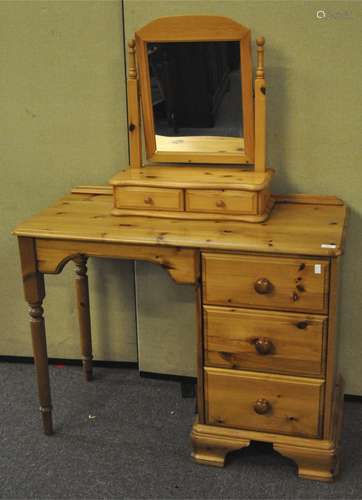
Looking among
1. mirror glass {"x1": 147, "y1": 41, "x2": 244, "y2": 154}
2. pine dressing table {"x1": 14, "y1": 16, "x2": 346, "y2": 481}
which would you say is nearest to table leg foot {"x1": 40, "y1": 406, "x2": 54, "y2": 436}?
pine dressing table {"x1": 14, "y1": 16, "x2": 346, "y2": 481}

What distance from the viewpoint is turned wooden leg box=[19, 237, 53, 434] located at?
7.88ft

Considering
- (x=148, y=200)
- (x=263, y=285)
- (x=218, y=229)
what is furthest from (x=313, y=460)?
Answer: (x=148, y=200)

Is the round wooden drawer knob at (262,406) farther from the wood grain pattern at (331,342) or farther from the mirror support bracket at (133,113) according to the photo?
the mirror support bracket at (133,113)

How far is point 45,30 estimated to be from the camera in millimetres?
2668

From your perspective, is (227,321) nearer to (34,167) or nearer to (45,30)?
(34,167)

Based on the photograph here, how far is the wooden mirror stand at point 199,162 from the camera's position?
7.77 feet

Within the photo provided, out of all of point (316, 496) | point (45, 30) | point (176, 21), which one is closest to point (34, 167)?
point (45, 30)

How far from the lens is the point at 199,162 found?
261 cm

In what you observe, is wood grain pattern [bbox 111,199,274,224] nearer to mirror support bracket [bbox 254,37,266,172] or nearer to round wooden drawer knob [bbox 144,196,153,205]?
round wooden drawer knob [bbox 144,196,153,205]

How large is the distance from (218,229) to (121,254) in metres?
0.33

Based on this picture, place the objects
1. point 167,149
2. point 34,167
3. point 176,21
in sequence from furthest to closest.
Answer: point 34,167, point 167,149, point 176,21

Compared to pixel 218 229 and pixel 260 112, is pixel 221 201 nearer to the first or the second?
pixel 218 229

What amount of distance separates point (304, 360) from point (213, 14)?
1.26 meters

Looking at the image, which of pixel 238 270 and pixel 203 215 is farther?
pixel 203 215
